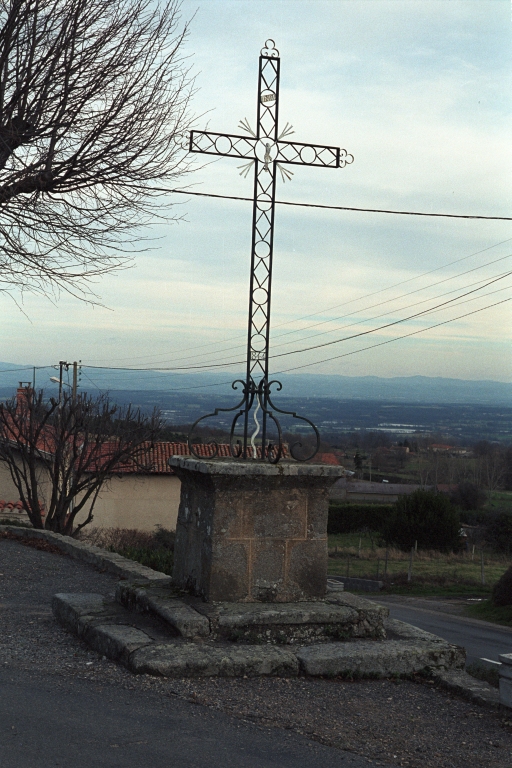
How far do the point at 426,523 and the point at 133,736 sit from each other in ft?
123

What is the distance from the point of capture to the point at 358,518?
44188 millimetres

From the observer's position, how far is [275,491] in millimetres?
5355

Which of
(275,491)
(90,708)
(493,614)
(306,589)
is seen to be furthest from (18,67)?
(493,614)

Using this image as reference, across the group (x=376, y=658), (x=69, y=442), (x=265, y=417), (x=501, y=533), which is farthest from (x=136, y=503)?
(x=376, y=658)

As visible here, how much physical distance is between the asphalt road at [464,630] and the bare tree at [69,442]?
708 cm

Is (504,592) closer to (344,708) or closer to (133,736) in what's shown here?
(344,708)

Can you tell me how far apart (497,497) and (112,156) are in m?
56.9

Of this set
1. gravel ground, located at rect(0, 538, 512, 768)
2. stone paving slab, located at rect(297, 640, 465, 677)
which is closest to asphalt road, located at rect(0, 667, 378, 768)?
gravel ground, located at rect(0, 538, 512, 768)

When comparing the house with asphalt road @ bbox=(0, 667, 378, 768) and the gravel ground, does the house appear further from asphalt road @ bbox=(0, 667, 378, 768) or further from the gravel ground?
asphalt road @ bbox=(0, 667, 378, 768)

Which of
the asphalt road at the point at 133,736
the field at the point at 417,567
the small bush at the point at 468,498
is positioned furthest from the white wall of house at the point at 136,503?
the small bush at the point at 468,498

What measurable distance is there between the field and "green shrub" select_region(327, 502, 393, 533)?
478 mm

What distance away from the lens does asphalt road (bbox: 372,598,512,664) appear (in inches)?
684

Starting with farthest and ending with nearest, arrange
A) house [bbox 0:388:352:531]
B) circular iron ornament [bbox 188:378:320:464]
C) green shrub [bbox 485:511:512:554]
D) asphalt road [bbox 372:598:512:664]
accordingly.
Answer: green shrub [bbox 485:511:512:554] < house [bbox 0:388:352:531] < asphalt road [bbox 372:598:512:664] < circular iron ornament [bbox 188:378:320:464]

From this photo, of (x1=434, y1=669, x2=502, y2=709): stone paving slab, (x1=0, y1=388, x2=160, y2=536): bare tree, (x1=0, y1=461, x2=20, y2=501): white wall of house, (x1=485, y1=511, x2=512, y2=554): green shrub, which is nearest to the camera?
(x1=434, y1=669, x2=502, y2=709): stone paving slab
